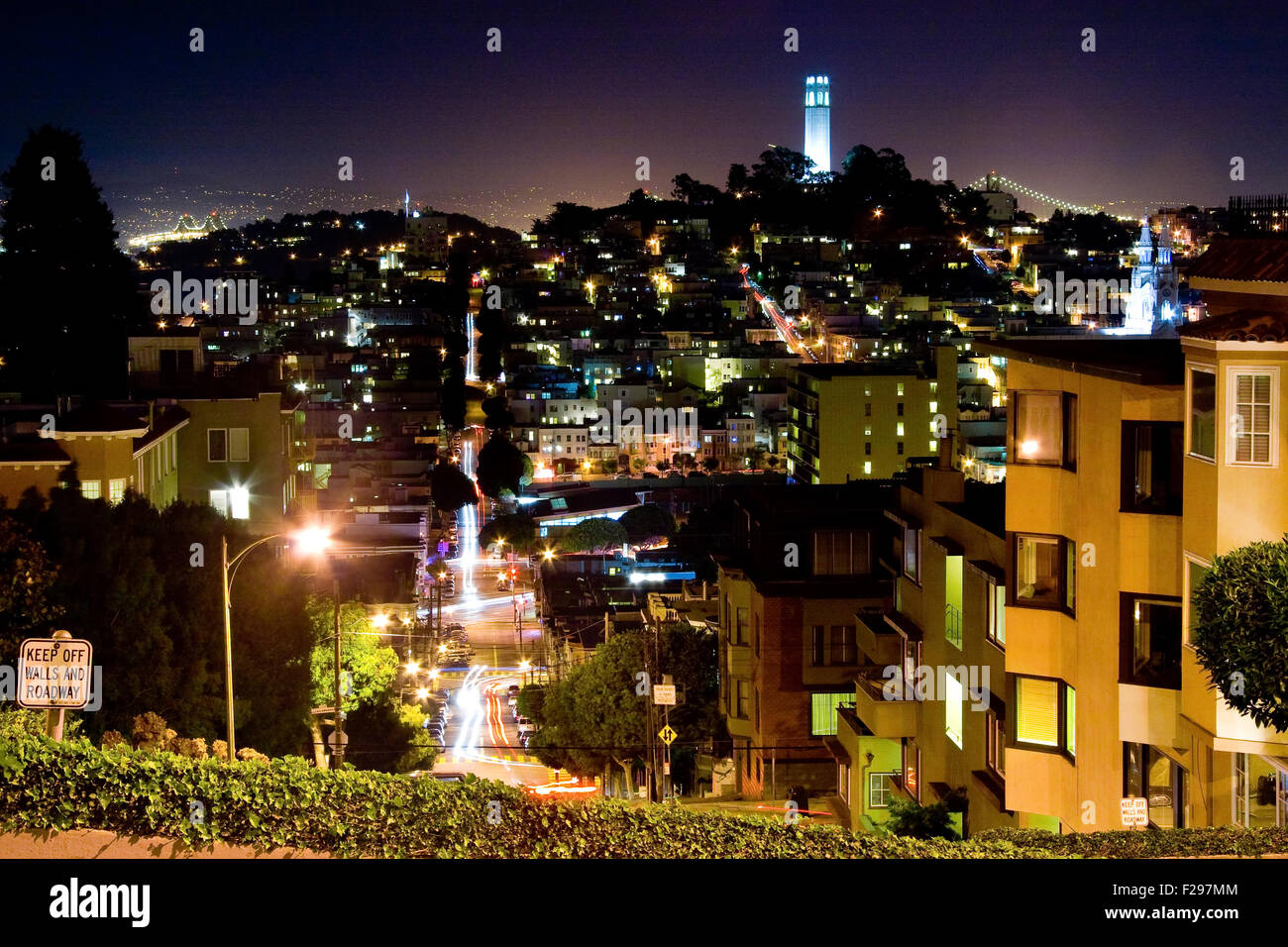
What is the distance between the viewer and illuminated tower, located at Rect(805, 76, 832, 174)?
117250 millimetres

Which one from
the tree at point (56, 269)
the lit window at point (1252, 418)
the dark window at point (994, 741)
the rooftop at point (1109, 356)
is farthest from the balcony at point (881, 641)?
the tree at point (56, 269)

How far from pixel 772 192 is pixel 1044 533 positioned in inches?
3748

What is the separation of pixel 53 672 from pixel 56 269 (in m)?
15.6

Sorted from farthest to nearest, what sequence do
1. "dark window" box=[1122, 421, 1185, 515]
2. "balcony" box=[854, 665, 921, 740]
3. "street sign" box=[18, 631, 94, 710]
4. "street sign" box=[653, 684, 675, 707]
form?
"street sign" box=[653, 684, 675, 707] → "balcony" box=[854, 665, 921, 740] → "dark window" box=[1122, 421, 1185, 515] → "street sign" box=[18, 631, 94, 710]

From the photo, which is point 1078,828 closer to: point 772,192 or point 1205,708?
point 1205,708

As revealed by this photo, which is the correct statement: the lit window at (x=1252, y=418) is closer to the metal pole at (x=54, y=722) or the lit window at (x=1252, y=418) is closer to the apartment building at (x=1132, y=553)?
the apartment building at (x=1132, y=553)

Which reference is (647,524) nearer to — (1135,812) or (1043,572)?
(1043,572)

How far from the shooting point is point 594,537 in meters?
44.9

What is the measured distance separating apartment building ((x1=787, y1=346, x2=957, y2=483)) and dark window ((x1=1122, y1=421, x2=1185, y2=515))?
39.5 m

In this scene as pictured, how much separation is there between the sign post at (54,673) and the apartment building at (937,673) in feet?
15.6

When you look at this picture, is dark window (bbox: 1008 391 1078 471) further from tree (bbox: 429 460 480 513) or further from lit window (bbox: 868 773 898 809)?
tree (bbox: 429 460 480 513)

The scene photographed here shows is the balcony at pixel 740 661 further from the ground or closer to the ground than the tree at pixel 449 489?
further from the ground

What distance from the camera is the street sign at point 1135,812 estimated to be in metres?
7.38

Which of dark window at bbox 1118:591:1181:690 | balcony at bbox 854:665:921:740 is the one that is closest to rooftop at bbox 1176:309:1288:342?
dark window at bbox 1118:591:1181:690
